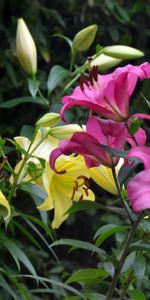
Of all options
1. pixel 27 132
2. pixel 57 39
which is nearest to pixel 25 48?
pixel 27 132

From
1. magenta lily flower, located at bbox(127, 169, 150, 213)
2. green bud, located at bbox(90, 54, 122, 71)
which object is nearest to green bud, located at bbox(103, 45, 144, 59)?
green bud, located at bbox(90, 54, 122, 71)

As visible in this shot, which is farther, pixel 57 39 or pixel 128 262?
pixel 57 39

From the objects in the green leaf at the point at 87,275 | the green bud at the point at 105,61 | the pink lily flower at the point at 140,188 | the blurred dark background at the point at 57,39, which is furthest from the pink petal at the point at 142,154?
the blurred dark background at the point at 57,39

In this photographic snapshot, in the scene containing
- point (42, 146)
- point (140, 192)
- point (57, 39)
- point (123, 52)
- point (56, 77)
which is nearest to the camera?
point (140, 192)

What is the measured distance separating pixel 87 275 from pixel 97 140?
0.67ft

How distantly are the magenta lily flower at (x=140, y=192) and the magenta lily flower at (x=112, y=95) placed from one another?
74mm

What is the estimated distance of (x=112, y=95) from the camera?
27.5 inches

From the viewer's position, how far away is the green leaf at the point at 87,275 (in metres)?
0.83

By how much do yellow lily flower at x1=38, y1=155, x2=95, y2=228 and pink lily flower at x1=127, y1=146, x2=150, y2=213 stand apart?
0.13 meters

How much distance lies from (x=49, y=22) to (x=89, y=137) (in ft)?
5.63

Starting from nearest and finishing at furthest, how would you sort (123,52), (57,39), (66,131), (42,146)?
(66,131) < (42,146) < (123,52) < (57,39)

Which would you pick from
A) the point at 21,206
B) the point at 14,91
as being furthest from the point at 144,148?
the point at 14,91

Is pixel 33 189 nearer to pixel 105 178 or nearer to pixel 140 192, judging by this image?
pixel 105 178

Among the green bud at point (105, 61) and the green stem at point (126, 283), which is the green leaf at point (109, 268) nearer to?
the green stem at point (126, 283)
